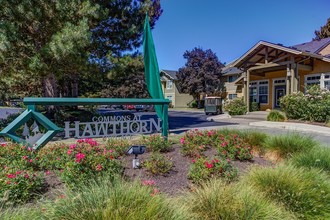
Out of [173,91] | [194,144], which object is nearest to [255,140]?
[194,144]

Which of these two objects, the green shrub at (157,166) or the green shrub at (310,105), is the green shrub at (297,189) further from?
the green shrub at (310,105)

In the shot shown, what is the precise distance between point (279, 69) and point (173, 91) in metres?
24.4

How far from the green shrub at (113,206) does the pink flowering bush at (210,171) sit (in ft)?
4.90

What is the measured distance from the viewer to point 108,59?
11.8 meters

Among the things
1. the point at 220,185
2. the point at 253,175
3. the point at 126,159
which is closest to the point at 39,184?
the point at 126,159

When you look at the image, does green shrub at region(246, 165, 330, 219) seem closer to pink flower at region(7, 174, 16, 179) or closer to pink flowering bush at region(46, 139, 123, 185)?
pink flowering bush at region(46, 139, 123, 185)

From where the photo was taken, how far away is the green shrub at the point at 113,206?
7.39 ft

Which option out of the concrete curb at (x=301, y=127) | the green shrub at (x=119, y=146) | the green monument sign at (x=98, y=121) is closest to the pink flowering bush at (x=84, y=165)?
the green shrub at (x=119, y=146)

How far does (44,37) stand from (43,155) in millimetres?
8002

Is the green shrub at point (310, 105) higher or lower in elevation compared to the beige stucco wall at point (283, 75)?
lower

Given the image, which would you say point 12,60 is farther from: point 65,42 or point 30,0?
point 65,42

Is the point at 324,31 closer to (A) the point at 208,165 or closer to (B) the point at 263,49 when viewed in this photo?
(B) the point at 263,49

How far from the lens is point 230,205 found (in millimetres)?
2729

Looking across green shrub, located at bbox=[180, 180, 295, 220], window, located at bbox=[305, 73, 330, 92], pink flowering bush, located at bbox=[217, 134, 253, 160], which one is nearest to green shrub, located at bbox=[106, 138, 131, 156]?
pink flowering bush, located at bbox=[217, 134, 253, 160]
